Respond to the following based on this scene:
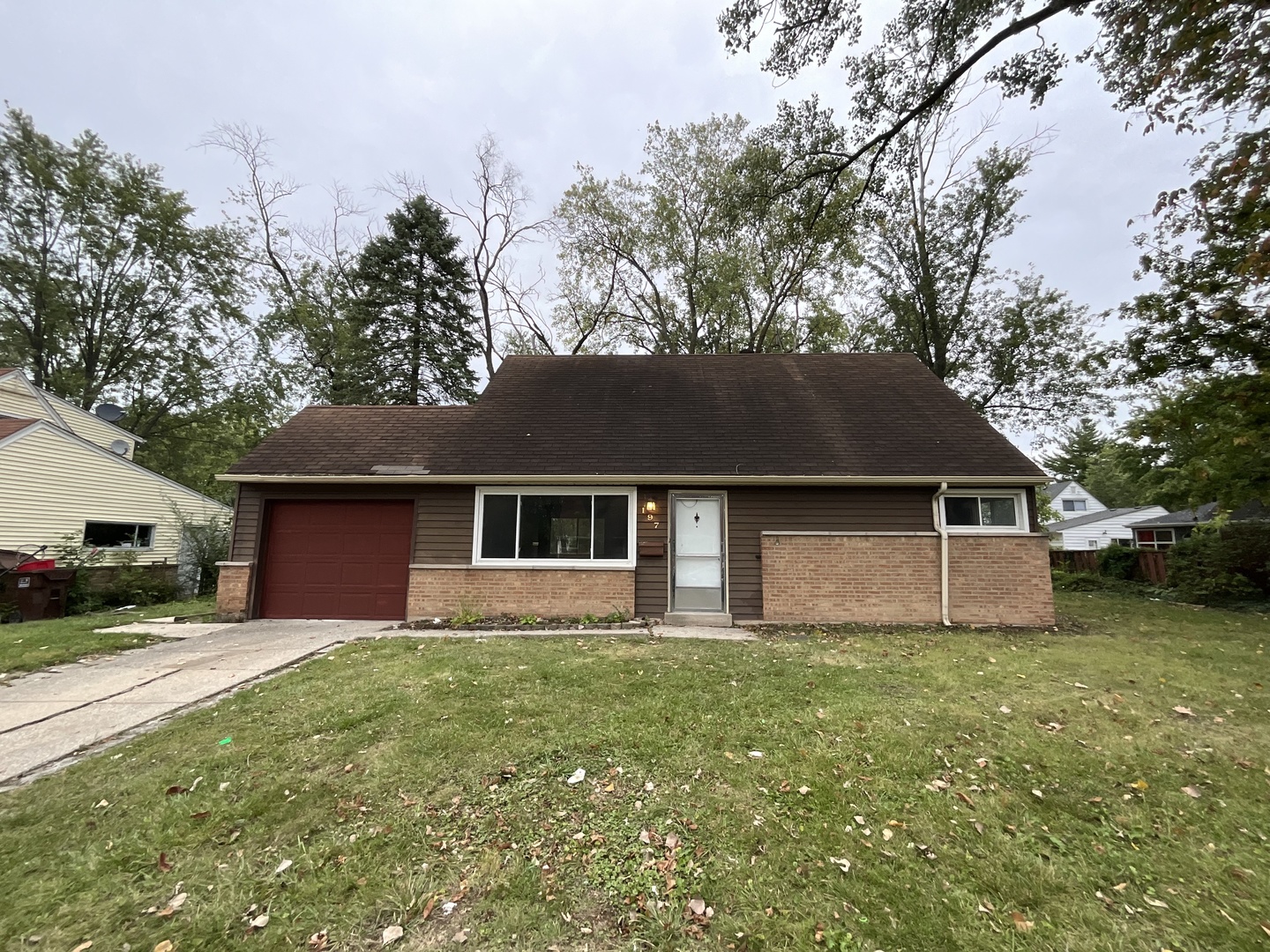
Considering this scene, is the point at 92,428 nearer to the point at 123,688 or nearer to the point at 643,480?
the point at 123,688

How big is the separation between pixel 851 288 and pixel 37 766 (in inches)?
969

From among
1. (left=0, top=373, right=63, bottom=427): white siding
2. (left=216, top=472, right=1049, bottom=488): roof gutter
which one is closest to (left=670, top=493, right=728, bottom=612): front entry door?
(left=216, top=472, right=1049, bottom=488): roof gutter

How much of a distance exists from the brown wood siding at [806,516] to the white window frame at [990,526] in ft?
0.83

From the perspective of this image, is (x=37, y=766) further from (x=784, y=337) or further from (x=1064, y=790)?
(x=784, y=337)

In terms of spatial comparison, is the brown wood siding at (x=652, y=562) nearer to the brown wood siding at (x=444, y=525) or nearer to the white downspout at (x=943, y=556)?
the brown wood siding at (x=444, y=525)

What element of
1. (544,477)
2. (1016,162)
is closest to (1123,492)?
(1016,162)

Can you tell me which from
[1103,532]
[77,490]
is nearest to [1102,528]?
[1103,532]

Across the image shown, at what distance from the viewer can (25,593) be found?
1100 centimetres

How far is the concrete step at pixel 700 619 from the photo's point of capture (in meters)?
8.54

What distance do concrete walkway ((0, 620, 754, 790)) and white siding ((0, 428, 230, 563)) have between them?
8352 mm

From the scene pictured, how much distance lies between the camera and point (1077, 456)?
45750 mm

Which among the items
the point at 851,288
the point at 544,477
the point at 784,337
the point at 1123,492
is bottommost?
the point at 544,477

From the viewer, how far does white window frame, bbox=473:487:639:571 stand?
888 cm

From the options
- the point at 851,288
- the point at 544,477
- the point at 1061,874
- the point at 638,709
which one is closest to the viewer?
the point at 1061,874
